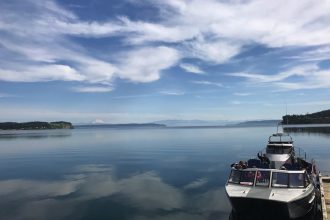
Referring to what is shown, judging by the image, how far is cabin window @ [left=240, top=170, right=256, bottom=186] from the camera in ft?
92.2

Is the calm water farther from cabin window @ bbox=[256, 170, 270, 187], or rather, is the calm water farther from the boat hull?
cabin window @ bbox=[256, 170, 270, 187]

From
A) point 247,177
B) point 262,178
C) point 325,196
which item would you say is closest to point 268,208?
point 262,178

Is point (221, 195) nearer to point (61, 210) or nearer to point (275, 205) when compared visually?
point (275, 205)

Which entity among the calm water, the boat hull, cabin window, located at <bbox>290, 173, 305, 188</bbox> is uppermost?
cabin window, located at <bbox>290, 173, 305, 188</bbox>

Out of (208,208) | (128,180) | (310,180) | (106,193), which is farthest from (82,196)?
(310,180)

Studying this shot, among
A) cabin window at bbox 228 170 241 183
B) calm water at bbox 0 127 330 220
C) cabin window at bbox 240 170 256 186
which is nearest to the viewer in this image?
cabin window at bbox 240 170 256 186

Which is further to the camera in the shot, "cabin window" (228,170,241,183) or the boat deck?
"cabin window" (228,170,241,183)

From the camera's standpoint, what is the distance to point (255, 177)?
1101 inches

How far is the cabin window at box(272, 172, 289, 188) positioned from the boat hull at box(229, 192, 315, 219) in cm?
177

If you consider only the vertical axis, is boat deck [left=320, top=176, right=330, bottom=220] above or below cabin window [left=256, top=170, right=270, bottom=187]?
below

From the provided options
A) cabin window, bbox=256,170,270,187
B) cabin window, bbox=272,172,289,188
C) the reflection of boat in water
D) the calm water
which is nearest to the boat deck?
the reflection of boat in water

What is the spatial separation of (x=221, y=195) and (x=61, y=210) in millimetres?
15440

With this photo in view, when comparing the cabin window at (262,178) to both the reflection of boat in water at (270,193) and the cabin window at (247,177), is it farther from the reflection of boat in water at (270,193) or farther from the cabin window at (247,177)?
the cabin window at (247,177)

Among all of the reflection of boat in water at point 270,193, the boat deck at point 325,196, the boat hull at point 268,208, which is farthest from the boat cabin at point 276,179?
the boat deck at point 325,196
